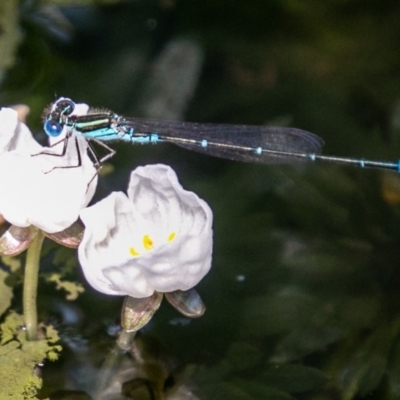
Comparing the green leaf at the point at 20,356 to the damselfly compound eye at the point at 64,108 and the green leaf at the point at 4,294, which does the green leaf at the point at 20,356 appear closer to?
the green leaf at the point at 4,294

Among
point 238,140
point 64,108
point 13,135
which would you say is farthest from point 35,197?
point 238,140

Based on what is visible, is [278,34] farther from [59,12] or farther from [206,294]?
[206,294]

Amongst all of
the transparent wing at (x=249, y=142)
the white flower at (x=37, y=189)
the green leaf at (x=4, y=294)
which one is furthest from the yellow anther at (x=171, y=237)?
the transparent wing at (x=249, y=142)

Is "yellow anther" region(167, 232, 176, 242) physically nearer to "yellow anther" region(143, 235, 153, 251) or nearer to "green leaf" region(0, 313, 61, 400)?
"yellow anther" region(143, 235, 153, 251)

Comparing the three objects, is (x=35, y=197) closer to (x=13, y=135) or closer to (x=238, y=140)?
(x=13, y=135)

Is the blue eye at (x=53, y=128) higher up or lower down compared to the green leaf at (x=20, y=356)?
higher up

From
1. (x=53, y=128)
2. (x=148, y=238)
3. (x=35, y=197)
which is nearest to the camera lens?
(x=35, y=197)
